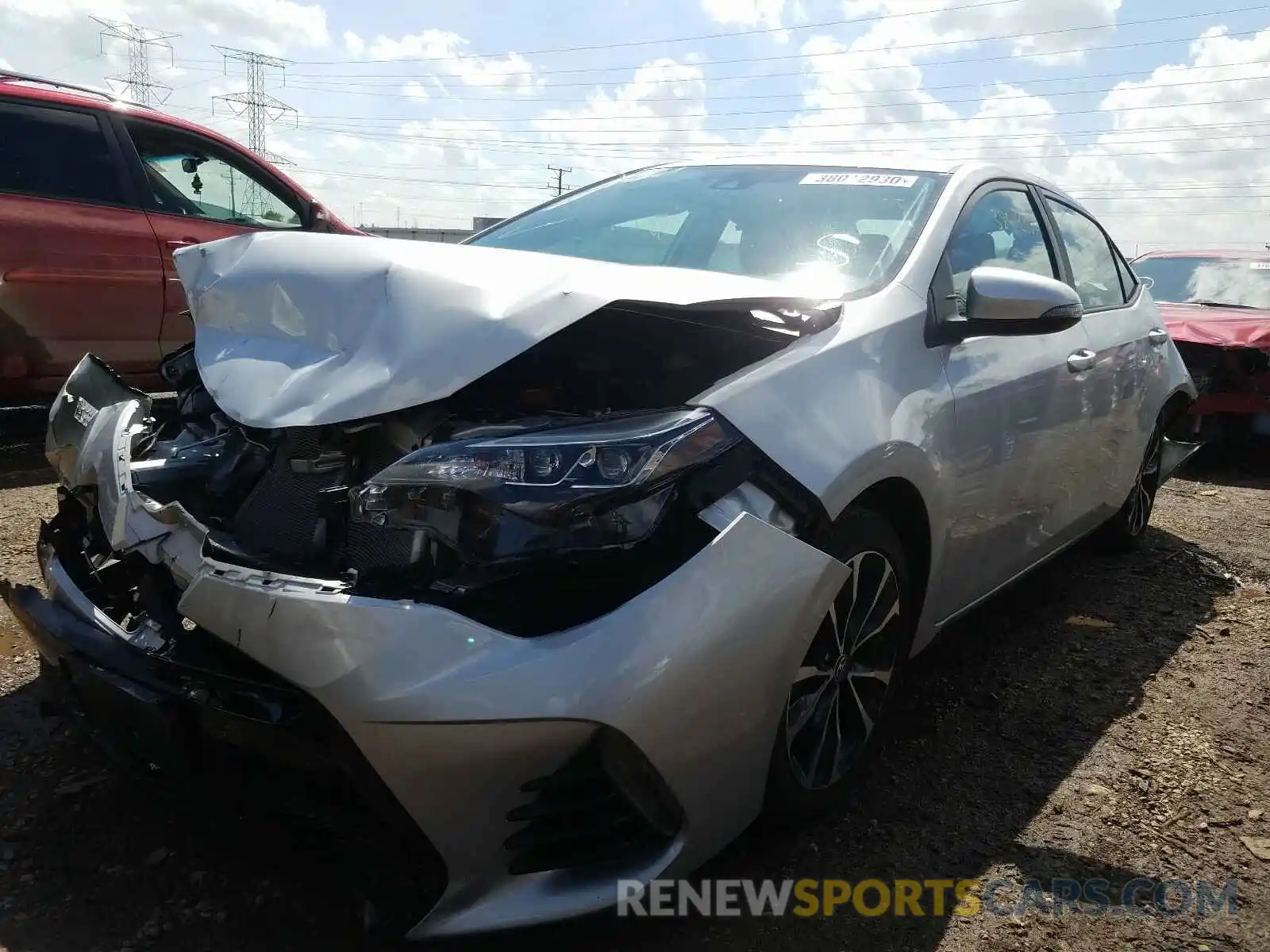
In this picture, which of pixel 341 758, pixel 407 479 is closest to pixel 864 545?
pixel 407 479

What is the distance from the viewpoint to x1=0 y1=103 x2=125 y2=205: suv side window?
191 inches

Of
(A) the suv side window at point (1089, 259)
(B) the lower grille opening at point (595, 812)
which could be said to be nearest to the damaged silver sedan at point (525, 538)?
(B) the lower grille opening at point (595, 812)

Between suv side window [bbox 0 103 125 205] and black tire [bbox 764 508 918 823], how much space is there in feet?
14.9

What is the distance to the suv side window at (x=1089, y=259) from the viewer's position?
3830 mm

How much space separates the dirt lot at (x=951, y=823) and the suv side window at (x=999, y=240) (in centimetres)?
129

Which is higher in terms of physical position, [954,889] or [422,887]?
[422,887]

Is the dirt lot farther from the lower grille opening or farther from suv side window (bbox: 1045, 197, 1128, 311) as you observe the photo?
suv side window (bbox: 1045, 197, 1128, 311)

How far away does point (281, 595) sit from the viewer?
64.6 inches

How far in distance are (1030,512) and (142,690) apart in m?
2.50

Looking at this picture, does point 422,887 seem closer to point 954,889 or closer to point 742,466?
point 742,466

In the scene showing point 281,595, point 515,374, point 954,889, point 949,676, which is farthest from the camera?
point 949,676

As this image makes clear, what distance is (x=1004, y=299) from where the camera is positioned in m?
2.61

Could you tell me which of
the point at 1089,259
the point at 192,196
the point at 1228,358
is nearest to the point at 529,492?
the point at 1089,259

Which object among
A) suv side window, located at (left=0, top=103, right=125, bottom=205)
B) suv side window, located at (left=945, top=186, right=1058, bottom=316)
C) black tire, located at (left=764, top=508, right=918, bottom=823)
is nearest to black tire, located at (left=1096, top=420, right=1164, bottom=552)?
suv side window, located at (left=945, top=186, right=1058, bottom=316)
